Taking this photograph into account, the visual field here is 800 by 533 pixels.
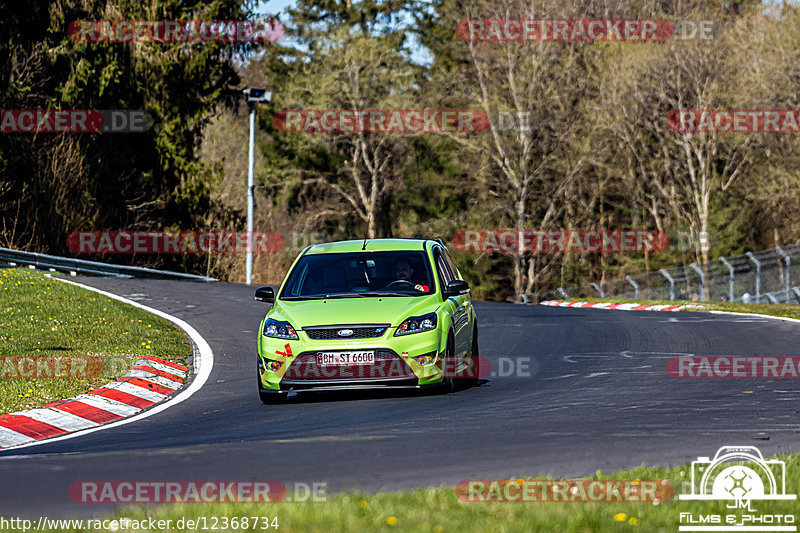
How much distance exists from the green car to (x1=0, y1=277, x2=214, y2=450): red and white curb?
1490 millimetres

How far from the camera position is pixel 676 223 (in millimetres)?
59094

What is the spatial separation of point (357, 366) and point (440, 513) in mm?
5666

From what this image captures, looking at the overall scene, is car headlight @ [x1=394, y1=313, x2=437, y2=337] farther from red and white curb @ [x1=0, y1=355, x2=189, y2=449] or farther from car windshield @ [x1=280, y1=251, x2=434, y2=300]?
red and white curb @ [x1=0, y1=355, x2=189, y2=449]

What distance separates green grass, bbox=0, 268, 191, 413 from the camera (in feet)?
45.0

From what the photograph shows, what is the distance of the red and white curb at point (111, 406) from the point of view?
11.2m

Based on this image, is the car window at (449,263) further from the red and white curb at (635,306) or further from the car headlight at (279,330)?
the red and white curb at (635,306)

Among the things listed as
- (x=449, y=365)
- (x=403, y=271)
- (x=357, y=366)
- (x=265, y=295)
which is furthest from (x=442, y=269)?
(x=357, y=366)

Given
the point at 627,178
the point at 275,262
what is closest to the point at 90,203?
the point at 275,262

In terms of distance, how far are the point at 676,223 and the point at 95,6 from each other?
29759 millimetres

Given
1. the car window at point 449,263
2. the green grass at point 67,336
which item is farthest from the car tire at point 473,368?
the green grass at point 67,336

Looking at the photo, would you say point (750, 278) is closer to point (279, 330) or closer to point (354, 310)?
point (354, 310)

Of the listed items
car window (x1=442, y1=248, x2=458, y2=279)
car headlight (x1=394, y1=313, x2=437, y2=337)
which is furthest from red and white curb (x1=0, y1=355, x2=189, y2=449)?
car window (x1=442, y1=248, x2=458, y2=279)

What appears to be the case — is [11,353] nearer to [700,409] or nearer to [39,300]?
[39,300]

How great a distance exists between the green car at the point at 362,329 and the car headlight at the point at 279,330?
0.4 inches
